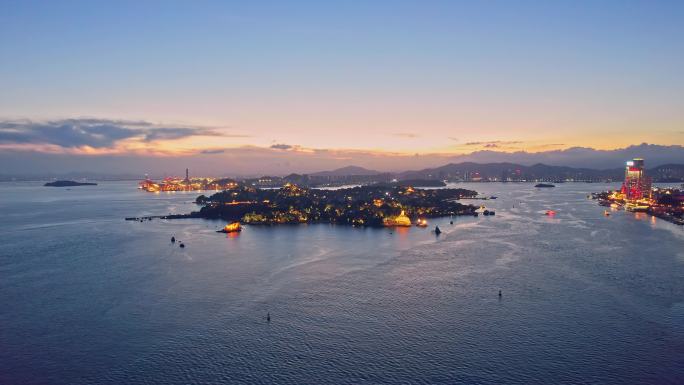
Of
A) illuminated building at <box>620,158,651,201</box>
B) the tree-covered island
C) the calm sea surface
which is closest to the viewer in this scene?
the calm sea surface

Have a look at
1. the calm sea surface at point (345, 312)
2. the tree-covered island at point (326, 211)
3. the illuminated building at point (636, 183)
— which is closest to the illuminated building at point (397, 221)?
the tree-covered island at point (326, 211)

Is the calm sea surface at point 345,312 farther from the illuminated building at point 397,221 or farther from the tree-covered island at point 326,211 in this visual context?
the tree-covered island at point 326,211

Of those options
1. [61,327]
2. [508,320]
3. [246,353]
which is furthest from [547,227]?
[61,327]

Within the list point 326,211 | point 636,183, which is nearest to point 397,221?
point 326,211

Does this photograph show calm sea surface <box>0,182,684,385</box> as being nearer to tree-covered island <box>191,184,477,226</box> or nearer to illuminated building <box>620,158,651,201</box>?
tree-covered island <box>191,184,477,226</box>

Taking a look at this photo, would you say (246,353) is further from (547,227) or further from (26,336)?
(547,227)

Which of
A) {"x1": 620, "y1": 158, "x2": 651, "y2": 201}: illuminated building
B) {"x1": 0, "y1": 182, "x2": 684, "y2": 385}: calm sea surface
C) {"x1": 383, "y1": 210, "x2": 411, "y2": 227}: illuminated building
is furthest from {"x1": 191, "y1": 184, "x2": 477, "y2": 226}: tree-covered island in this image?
{"x1": 620, "y1": 158, "x2": 651, "y2": 201}: illuminated building

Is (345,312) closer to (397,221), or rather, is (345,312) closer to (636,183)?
(397,221)
